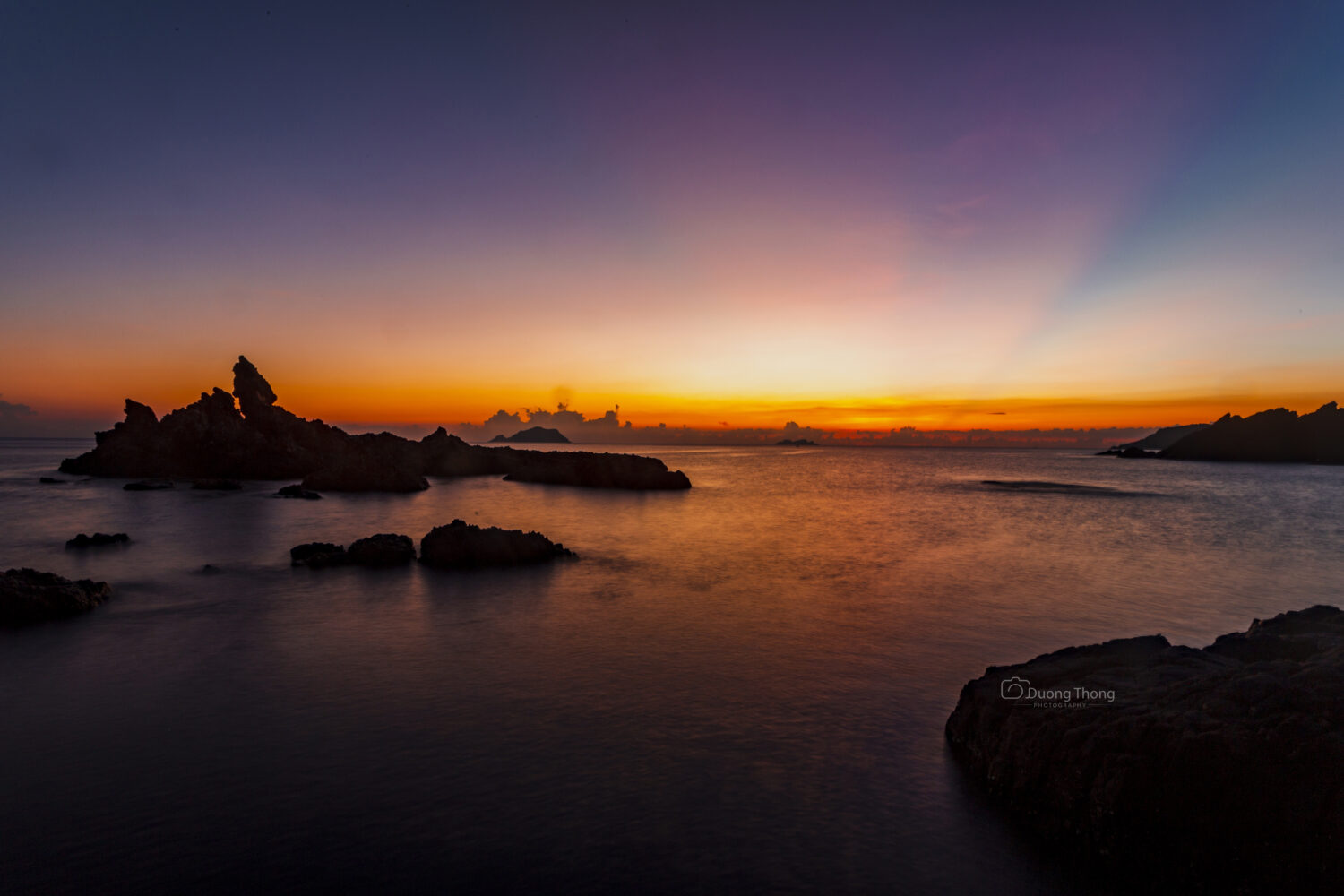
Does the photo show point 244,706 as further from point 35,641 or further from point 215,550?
point 215,550

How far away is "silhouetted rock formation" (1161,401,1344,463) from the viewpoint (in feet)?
466

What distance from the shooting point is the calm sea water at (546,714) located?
6.51 m

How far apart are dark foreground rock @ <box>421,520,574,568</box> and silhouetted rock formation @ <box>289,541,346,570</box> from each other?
3.12 metres

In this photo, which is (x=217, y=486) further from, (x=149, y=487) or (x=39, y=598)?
(x=39, y=598)

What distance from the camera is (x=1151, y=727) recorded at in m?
6.20

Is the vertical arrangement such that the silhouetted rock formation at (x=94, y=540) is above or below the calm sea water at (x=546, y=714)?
above

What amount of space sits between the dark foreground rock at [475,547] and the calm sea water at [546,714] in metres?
1.10

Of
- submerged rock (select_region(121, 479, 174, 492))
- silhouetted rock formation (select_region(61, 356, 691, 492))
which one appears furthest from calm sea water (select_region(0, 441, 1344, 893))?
silhouetted rock formation (select_region(61, 356, 691, 492))

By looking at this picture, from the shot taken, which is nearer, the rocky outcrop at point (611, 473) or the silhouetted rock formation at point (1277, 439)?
the rocky outcrop at point (611, 473)

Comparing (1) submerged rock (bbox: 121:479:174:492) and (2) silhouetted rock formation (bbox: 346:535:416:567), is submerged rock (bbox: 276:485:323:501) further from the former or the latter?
(2) silhouetted rock formation (bbox: 346:535:416:567)

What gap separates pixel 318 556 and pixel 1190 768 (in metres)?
25.0

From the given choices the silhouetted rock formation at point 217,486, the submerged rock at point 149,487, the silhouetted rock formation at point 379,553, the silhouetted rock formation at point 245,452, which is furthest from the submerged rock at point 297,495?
the silhouetted rock formation at point 379,553

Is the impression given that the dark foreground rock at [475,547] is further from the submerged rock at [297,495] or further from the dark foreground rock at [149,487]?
the dark foreground rock at [149,487]

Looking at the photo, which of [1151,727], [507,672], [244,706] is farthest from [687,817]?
[244,706]
